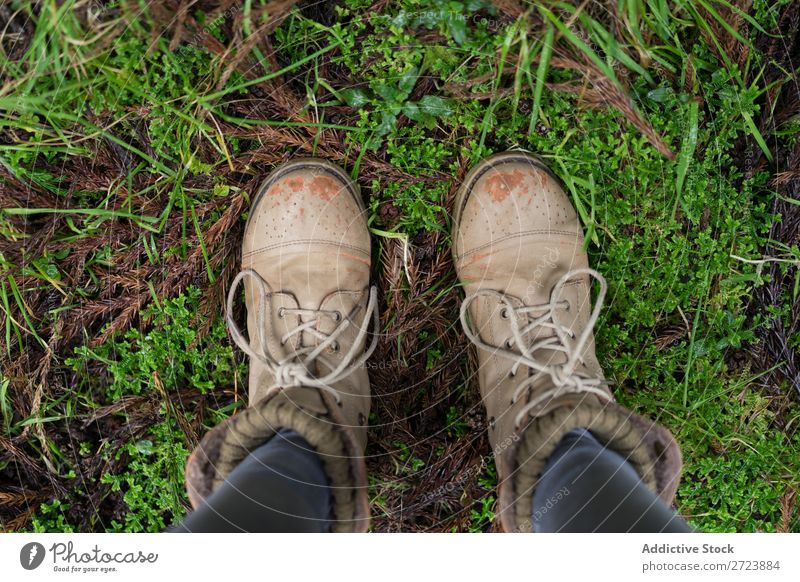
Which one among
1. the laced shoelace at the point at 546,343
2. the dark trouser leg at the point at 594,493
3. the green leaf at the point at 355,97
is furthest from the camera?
the green leaf at the point at 355,97

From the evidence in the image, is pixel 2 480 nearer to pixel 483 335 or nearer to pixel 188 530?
pixel 188 530

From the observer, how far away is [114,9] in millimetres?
1296

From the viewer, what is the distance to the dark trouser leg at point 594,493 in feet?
3.51

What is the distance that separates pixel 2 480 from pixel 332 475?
1.02 m

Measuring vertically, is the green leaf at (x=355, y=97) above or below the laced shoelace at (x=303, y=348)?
above

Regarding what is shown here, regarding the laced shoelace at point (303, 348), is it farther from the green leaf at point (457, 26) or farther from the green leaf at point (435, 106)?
the green leaf at point (457, 26)

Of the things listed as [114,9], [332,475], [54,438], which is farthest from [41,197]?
[332,475]

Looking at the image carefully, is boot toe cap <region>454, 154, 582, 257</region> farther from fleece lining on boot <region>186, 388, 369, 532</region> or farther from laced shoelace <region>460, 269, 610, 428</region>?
fleece lining on boot <region>186, 388, 369, 532</region>

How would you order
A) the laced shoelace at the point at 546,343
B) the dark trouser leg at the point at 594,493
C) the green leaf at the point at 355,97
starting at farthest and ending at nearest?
1. the green leaf at the point at 355,97
2. the laced shoelace at the point at 546,343
3. the dark trouser leg at the point at 594,493

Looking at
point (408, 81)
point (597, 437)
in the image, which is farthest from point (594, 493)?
point (408, 81)

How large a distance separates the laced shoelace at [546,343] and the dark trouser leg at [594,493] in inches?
5.2

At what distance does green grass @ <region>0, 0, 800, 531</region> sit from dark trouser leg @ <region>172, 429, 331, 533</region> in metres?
0.31
